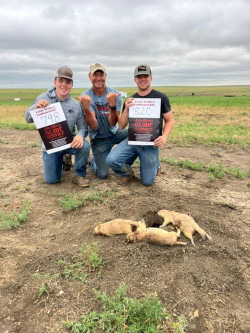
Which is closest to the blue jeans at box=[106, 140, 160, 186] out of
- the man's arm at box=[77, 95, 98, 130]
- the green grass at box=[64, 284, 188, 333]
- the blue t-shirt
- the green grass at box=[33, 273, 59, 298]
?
the blue t-shirt

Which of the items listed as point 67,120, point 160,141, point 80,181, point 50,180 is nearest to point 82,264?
point 80,181

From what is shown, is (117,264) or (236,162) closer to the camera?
(117,264)

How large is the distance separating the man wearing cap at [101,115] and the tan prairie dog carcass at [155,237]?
252cm

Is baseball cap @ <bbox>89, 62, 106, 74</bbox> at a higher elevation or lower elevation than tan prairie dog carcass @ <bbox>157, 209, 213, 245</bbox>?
higher

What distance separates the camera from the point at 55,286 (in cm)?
266

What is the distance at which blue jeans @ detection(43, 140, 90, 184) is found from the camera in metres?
5.21

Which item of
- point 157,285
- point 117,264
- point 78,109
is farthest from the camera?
point 78,109

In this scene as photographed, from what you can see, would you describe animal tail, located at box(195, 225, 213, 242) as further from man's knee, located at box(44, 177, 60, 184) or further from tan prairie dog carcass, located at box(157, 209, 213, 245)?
man's knee, located at box(44, 177, 60, 184)

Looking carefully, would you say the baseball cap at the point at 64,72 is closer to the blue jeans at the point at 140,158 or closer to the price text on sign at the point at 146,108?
the price text on sign at the point at 146,108

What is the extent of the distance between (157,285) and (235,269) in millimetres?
933

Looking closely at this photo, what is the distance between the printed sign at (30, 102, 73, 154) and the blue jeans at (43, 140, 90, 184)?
0.34m

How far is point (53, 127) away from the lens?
4824 millimetres

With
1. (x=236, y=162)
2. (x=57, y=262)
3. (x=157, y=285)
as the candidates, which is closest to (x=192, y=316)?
(x=157, y=285)

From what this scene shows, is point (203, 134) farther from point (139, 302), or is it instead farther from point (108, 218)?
point (139, 302)
